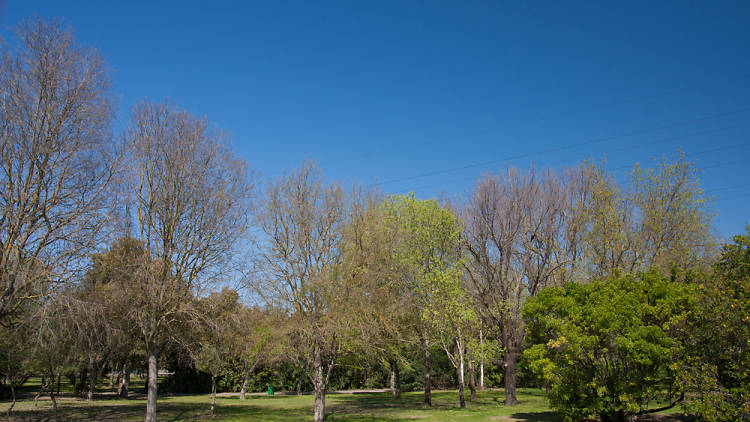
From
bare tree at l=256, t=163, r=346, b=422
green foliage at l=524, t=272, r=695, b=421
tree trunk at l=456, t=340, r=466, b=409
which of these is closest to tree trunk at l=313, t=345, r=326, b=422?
bare tree at l=256, t=163, r=346, b=422

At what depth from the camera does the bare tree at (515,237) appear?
26453 mm

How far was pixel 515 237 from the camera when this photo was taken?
87.5 ft

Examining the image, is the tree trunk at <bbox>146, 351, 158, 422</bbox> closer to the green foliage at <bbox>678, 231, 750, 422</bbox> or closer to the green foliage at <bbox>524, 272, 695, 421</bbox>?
the green foliage at <bbox>524, 272, 695, 421</bbox>

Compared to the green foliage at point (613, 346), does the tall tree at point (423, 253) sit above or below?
above

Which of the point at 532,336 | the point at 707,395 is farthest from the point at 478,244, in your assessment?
the point at 707,395

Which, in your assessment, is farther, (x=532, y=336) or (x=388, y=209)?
(x=388, y=209)

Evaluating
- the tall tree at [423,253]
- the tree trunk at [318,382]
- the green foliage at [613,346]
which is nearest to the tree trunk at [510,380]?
the tall tree at [423,253]

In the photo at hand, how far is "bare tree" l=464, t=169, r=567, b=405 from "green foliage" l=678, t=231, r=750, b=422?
44.4ft

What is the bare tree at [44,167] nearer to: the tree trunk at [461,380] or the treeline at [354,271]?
the treeline at [354,271]

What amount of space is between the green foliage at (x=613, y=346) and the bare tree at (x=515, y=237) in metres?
9.84

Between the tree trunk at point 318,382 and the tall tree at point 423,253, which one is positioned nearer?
the tree trunk at point 318,382

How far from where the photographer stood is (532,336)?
18156 millimetres

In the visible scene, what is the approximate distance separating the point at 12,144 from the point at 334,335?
12.3m

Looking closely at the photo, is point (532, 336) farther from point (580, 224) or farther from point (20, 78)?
point (20, 78)
